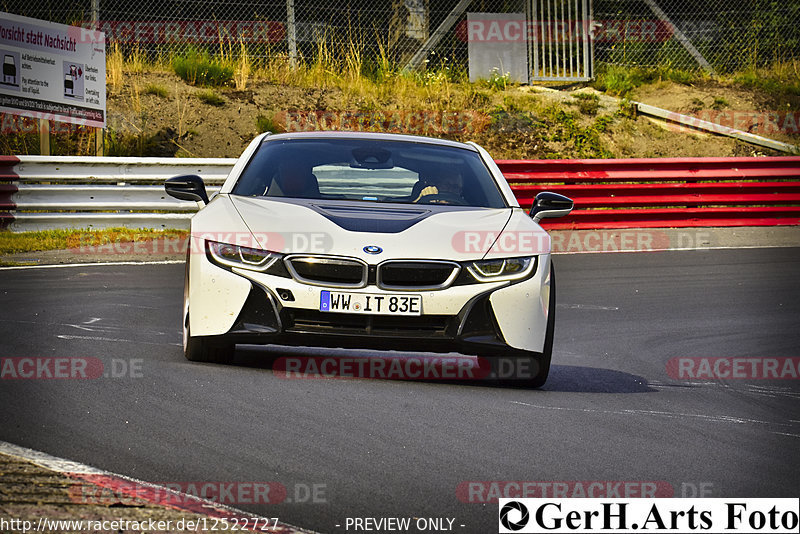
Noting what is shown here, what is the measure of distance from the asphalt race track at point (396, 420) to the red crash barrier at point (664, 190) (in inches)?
312

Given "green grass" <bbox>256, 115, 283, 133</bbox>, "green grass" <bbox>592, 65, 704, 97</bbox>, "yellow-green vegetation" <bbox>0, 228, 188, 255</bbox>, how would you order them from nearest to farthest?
"yellow-green vegetation" <bbox>0, 228, 188, 255</bbox>
"green grass" <bbox>256, 115, 283, 133</bbox>
"green grass" <bbox>592, 65, 704, 97</bbox>

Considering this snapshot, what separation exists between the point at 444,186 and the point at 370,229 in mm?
1326

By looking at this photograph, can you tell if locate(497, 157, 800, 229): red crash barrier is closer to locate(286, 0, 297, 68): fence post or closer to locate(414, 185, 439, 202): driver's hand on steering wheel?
locate(286, 0, 297, 68): fence post

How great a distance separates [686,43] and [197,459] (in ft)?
75.0

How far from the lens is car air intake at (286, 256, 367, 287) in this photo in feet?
22.0

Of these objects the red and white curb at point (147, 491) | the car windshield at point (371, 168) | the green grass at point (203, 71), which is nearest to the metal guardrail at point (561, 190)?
the green grass at point (203, 71)

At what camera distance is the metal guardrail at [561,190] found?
16.1 m

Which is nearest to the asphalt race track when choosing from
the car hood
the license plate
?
the license plate

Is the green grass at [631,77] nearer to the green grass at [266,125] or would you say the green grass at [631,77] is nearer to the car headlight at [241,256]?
the green grass at [266,125]

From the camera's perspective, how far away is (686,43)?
86.2 ft

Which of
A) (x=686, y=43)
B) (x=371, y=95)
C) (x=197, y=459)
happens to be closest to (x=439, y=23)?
(x=371, y=95)

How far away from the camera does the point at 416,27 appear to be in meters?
24.6

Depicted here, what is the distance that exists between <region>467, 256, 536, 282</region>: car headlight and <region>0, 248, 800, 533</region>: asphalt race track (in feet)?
2.03

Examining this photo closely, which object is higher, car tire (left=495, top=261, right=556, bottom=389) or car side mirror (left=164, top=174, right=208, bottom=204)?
car side mirror (left=164, top=174, right=208, bottom=204)
